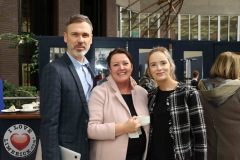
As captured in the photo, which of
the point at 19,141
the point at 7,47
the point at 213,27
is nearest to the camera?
the point at 19,141

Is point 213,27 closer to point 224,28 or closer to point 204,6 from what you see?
point 224,28

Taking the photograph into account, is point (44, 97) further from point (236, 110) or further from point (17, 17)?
point (17, 17)

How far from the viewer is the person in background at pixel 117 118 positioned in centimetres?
268

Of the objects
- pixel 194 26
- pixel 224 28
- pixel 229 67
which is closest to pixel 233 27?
pixel 224 28

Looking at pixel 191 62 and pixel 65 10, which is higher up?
pixel 65 10

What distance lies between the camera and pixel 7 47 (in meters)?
12.7

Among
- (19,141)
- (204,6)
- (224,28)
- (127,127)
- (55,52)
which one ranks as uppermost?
(224,28)

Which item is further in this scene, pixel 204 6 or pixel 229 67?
pixel 204 6

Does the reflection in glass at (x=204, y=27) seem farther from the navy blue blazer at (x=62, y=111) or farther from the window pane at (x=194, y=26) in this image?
the navy blue blazer at (x=62, y=111)

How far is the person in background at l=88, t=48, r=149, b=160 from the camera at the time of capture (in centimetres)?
268

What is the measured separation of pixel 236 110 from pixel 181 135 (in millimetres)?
575

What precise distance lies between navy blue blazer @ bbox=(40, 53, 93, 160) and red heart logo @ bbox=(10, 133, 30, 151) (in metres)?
2.10

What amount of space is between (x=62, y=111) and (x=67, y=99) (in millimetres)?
92

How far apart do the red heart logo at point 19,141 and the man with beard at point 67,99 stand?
2099 mm
